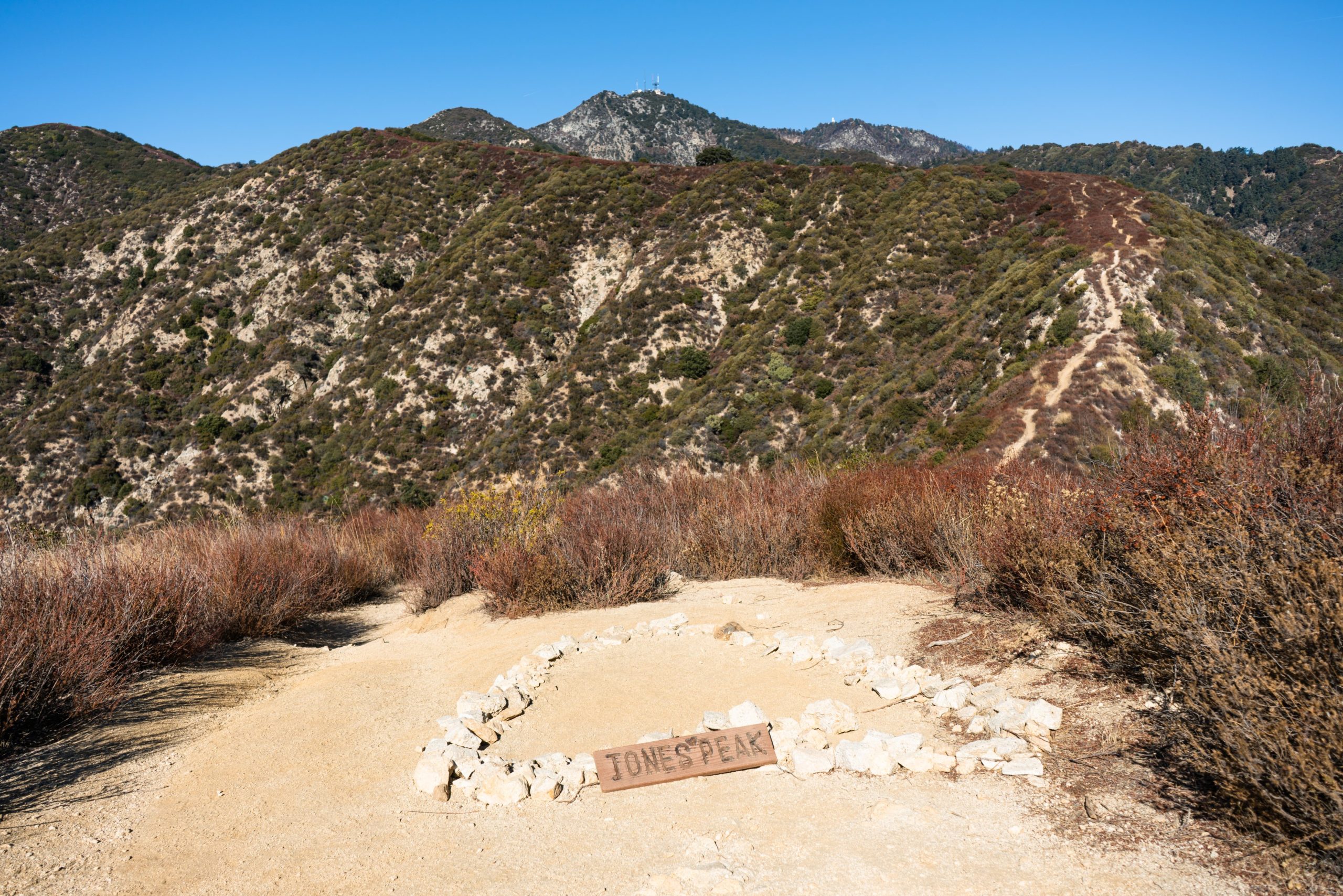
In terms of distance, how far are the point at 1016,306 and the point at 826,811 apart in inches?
976

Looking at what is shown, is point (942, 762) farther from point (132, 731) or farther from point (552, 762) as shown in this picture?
point (132, 731)

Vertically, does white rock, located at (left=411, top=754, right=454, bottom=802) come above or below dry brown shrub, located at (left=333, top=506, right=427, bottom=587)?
above

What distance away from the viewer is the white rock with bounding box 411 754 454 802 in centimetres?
421

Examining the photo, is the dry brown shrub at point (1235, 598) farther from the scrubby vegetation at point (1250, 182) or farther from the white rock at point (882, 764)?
the scrubby vegetation at point (1250, 182)

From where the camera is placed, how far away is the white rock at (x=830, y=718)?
473 cm

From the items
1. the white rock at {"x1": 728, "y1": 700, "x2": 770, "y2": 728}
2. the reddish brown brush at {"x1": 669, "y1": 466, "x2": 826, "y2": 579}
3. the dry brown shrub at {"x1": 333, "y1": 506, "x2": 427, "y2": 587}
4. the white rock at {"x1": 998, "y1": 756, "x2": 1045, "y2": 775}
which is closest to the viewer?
the white rock at {"x1": 998, "y1": 756, "x2": 1045, "y2": 775}

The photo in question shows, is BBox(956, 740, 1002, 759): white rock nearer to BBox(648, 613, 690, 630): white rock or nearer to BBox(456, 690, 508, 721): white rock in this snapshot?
BBox(456, 690, 508, 721): white rock

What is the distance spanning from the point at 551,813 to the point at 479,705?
152 centimetres

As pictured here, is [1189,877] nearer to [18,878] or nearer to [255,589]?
[18,878]

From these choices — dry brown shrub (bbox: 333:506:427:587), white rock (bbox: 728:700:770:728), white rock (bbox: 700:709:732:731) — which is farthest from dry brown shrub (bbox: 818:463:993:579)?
dry brown shrub (bbox: 333:506:427:587)

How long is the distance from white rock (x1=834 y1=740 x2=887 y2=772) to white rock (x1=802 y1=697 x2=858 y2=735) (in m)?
0.38

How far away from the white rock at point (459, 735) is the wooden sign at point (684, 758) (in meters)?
0.83

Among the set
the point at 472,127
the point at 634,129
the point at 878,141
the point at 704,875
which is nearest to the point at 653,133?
the point at 634,129

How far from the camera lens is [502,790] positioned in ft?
13.7
